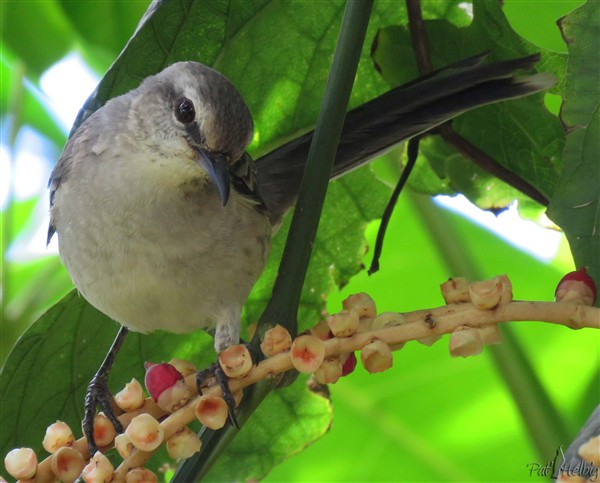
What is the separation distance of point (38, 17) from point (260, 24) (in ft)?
2.82

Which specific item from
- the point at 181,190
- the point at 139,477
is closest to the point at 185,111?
the point at 181,190

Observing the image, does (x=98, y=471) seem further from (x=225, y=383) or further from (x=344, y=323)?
(x=344, y=323)

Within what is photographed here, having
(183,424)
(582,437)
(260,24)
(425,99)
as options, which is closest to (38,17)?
(260,24)

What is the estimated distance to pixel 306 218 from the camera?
1.62m

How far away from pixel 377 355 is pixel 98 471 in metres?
0.47

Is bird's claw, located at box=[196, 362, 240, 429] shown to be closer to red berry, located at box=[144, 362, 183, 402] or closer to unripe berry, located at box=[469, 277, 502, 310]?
red berry, located at box=[144, 362, 183, 402]

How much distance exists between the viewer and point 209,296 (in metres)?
A: 2.46

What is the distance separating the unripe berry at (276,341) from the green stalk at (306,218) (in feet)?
0.24

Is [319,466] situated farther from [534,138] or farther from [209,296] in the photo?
[534,138]

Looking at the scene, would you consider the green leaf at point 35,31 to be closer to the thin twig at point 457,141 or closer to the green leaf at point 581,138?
the thin twig at point 457,141

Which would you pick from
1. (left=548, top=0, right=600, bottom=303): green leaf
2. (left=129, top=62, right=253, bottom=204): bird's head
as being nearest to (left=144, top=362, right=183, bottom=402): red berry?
(left=129, top=62, right=253, bottom=204): bird's head

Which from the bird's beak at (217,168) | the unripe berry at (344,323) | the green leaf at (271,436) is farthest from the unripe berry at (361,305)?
the green leaf at (271,436)

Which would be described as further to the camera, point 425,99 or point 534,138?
point 534,138

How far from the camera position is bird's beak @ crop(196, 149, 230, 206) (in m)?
2.19
